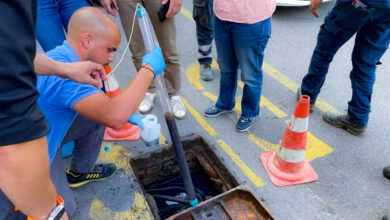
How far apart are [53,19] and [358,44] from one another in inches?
103

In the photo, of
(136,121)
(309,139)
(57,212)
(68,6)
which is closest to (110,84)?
(136,121)

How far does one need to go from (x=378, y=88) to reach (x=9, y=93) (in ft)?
12.7

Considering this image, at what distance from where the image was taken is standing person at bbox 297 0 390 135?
2388 mm

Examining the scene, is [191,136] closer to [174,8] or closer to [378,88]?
[174,8]

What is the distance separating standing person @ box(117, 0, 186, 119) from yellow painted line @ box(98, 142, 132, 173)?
0.56 metres

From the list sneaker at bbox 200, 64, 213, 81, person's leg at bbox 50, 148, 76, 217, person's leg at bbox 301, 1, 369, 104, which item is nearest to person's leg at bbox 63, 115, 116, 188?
person's leg at bbox 50, 148, 76, 217

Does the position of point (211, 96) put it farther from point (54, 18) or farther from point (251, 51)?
point (54, 18)

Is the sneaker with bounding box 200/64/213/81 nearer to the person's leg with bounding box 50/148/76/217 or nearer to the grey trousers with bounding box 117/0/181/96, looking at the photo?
the grey trousers with bounding box 117/0/181/96

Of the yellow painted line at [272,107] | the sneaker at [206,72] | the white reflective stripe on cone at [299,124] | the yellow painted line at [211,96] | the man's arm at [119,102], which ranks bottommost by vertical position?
the yellow painted line at [211,96]

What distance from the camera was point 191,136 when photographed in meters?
2.84

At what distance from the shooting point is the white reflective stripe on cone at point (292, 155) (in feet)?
8.05

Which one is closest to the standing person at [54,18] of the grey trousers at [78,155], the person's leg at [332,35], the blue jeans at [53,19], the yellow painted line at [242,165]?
the blue jeans at [53,19]

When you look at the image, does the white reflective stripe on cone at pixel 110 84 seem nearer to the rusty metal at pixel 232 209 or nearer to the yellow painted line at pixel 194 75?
the yellow painted line at pixel 194 75

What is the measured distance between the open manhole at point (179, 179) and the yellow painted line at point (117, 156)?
0.38ft
